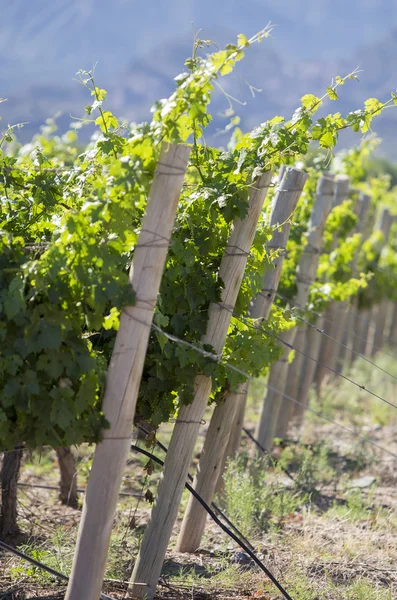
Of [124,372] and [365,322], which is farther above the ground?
[365,322]

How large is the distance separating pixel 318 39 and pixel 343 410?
87.2 m

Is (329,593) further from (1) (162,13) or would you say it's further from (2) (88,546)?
(1) (162,13)

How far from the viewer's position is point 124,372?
2793 mm

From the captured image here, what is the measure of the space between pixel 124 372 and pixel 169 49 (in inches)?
1827

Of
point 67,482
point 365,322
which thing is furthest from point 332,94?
point 365,322

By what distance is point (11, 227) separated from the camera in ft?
11.1

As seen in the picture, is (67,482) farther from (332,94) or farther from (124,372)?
(332,94)

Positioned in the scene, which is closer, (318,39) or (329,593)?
(329,593)

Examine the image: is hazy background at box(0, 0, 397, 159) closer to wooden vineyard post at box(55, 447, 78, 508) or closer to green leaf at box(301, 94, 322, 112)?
green leaf at box(301, 94, 322, 112)

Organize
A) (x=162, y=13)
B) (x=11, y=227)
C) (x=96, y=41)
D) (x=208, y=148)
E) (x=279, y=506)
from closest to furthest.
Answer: (x=11, y=227)
(x=208, y=148)
(x=279, y=506)
(x=96, y=41)
(x=162, y=13)

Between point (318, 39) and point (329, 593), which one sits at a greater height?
point (318, 39)

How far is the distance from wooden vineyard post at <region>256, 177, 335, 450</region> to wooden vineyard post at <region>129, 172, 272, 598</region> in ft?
8.84

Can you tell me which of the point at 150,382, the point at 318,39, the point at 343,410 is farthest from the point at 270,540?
the point at 318,39

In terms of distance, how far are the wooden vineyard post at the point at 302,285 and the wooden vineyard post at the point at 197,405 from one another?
2695 millimetres
